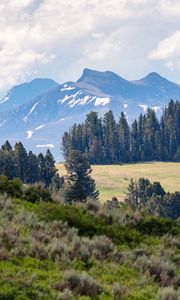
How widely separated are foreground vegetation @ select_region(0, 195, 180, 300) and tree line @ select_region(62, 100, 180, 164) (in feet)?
450

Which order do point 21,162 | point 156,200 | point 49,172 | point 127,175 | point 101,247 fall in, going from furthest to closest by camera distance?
point 127,175 < point 49,172 < point 21,162 < point 156,200 < point 101,247

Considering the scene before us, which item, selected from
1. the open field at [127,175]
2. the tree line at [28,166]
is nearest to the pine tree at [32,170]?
the tree line at [28,166]

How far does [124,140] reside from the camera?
165 meters

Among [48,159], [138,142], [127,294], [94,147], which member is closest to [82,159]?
[48,159]

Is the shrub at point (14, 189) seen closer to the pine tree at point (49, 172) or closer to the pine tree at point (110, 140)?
the pine tree at point (49, 172)


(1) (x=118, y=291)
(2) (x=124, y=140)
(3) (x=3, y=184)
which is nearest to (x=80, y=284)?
(1) (x=118, y=291)

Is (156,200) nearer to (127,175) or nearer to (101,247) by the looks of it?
(127,175)

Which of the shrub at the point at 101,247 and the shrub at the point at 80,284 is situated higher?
the shrub at the point at 101,247

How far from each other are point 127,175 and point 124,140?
37911 millimetres

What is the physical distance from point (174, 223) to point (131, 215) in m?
1.73

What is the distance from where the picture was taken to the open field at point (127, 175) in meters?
112

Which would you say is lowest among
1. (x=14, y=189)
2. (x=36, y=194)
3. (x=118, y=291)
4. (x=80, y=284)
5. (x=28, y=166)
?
(x=118, y=291)

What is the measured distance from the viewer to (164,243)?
57.3 ft

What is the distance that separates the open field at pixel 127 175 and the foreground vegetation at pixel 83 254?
8170 cm
